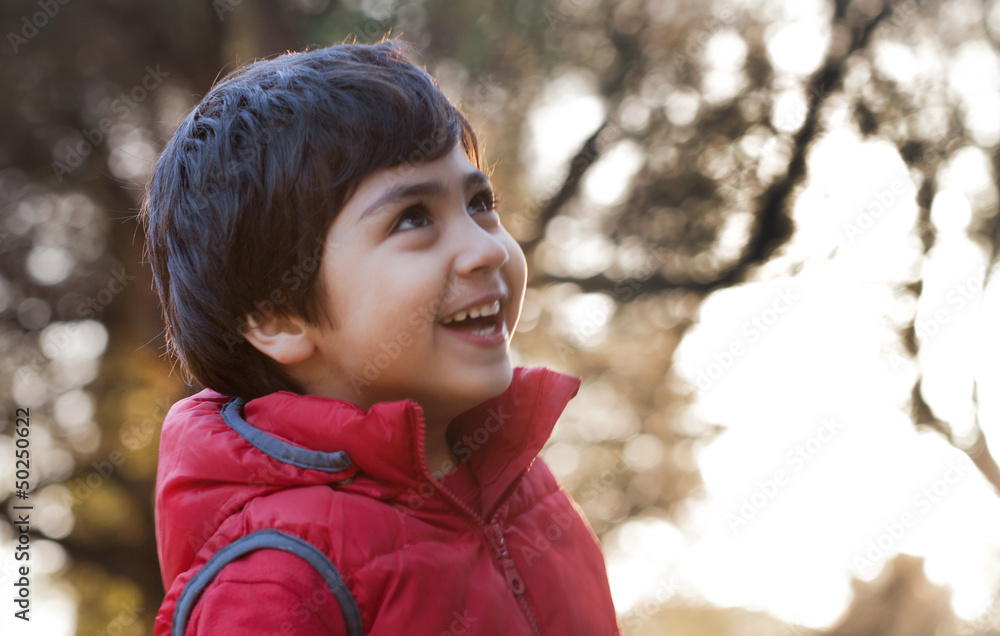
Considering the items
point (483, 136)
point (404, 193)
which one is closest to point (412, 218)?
point (404, 193)

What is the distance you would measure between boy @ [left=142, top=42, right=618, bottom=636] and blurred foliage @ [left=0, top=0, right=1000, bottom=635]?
8.26ft

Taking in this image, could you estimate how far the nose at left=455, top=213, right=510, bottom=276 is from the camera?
108 cm

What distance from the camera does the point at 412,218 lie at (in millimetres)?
1114

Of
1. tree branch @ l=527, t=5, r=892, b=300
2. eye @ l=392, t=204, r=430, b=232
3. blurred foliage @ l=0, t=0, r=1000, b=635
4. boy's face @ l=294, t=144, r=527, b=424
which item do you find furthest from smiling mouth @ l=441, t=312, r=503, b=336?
tree branch @ l=527, t=5, r=892, b=300

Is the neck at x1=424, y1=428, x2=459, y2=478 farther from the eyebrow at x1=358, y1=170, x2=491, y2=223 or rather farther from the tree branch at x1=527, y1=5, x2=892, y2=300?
the tree branch at x1=527, y1=5, x2=892, y2=300

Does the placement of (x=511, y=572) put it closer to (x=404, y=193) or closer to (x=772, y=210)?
(x=404, y=193)

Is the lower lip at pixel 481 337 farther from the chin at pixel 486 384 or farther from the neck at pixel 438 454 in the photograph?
the neck at pixel 438 454

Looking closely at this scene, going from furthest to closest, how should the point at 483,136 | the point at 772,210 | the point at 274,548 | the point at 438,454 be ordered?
the point at 772,210, the point at 483,136, the point at 438,454, the point at 274,548

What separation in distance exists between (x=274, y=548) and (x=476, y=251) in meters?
0.45

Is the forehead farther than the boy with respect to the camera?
Yes

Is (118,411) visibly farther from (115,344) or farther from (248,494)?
(248,494)

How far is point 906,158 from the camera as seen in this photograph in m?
3.84

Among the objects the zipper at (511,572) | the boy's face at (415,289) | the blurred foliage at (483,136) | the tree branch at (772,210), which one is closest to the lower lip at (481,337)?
the boy's face at (415,289)

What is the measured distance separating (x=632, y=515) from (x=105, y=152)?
11.0 ft
